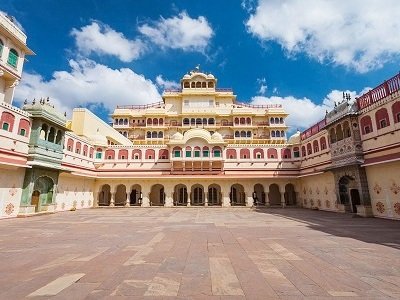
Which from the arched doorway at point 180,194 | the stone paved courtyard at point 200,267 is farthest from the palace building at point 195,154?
the stone paved courtyard at point 200,267

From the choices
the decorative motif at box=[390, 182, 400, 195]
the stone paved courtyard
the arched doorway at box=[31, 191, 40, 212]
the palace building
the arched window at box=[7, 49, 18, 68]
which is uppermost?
the arched window at box=[7, 49, 18, 68]

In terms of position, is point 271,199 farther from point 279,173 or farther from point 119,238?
point 119,238

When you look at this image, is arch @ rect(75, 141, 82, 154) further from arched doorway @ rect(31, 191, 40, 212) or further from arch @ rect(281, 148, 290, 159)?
arch @ rect(281, 148, 290, 159)

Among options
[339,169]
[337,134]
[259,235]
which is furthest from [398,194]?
[259,235]

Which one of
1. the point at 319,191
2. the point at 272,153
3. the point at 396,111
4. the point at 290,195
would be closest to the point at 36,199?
the point at 272,153

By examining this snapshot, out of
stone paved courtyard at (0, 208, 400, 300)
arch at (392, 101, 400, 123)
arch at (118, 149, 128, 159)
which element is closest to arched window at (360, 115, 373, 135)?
arch at (392, 101, 400, 123)

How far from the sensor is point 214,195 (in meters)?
36.2

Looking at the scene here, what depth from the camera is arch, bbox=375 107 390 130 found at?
60.0 feet

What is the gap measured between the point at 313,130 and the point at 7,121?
31.4 meters

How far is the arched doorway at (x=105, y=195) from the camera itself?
3466cm

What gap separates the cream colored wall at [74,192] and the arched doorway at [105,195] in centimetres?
201

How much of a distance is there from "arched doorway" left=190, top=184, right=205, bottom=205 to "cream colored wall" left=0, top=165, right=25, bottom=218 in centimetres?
2102

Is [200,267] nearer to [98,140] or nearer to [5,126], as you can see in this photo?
[5,126]

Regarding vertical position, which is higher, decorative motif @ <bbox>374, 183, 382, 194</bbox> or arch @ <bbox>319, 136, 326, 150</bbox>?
arch @ <bbox>319, 136, 326, 150</bbox>
